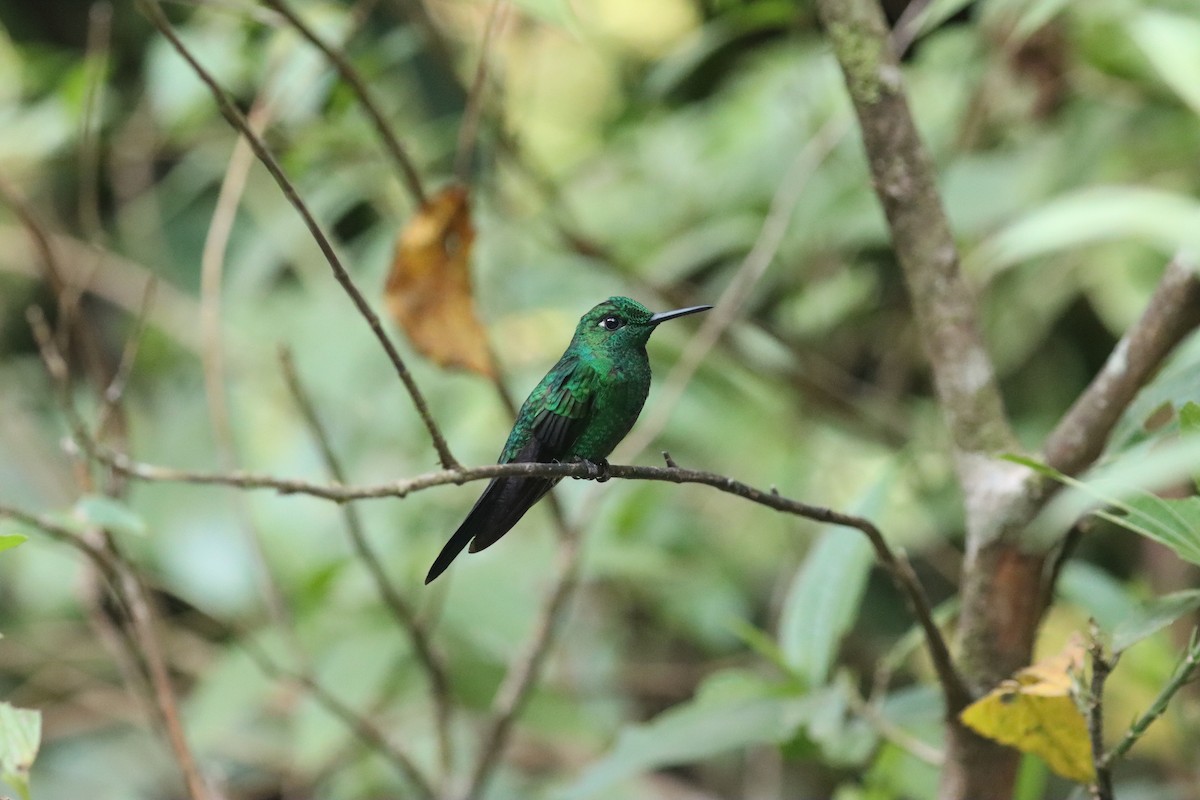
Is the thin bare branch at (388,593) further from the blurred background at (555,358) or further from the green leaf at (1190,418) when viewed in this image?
the green leaf at (1190,418)

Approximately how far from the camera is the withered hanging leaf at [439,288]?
2.10m

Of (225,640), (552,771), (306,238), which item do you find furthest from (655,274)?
(225,640)

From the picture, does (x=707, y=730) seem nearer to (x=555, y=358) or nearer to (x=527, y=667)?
(x=527, y=667)

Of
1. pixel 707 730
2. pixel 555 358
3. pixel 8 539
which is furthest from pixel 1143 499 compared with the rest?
pixel 555 358

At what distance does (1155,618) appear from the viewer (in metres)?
1.58

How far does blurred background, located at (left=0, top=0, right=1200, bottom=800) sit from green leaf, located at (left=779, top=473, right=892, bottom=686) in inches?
28.9

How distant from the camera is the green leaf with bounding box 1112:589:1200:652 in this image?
5.01 ft

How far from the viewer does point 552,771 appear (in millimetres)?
4125

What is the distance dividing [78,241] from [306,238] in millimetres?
1204

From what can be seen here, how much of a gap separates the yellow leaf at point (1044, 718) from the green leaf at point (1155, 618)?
6cm

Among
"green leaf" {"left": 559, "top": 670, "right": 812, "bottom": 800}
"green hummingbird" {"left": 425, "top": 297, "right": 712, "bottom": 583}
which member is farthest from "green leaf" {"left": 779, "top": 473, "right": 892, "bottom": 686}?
"green hummingbird" {"left": 425, "top": 297, "right": 712, "bottom": 583}

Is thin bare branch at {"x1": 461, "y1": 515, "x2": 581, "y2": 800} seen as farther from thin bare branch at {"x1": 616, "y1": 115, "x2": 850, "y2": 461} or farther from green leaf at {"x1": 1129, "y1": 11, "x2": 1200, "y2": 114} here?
green leaf at {"x1": 1129, "y1": 11, "x2": 1200, "y2": 114}

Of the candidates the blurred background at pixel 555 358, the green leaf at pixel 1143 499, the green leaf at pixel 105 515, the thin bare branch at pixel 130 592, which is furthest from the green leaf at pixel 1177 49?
the thin bare branch at pixel 130 592

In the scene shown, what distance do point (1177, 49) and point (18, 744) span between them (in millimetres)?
2198
